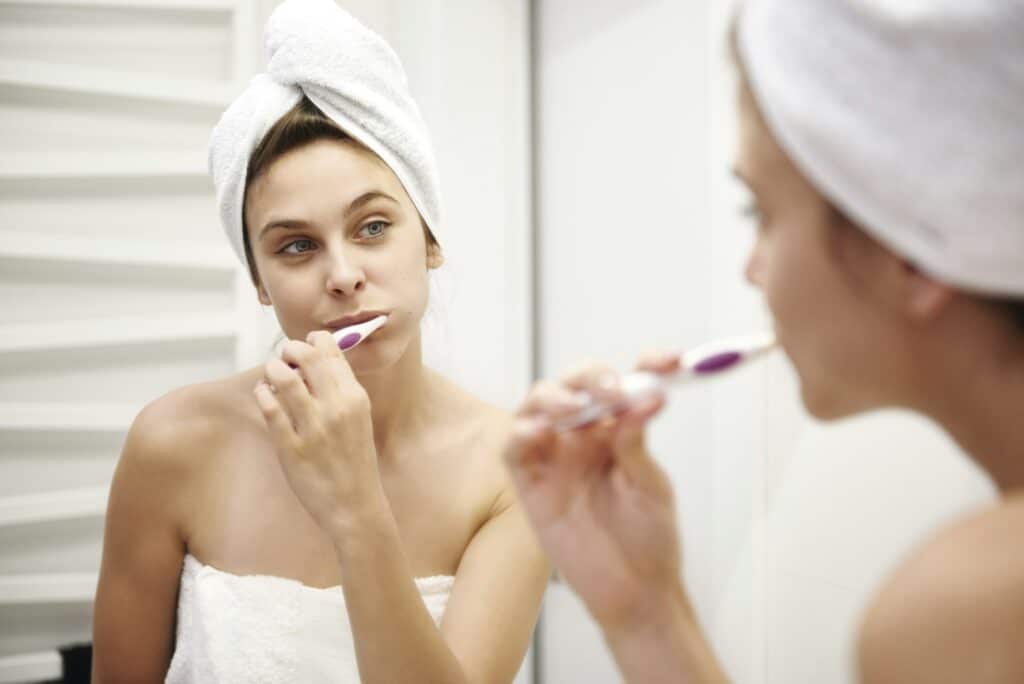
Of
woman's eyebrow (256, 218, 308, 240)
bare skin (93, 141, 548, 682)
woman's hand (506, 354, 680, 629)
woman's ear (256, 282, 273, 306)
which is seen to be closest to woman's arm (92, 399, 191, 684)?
bare skin (93, 141, 548, 682)

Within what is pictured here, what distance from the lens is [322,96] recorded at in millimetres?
880

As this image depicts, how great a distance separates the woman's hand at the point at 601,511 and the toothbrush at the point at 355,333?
11.6 inches

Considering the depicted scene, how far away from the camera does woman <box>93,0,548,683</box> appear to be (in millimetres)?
740

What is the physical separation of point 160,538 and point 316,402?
350 mm

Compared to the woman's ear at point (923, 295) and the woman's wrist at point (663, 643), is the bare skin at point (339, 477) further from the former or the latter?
the woman's ear at point (923, 295)

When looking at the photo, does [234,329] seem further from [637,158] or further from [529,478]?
[529,478]

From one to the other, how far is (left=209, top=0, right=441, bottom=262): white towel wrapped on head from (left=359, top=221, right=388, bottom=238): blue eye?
61 millimetres

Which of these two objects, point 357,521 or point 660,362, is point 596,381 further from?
point 357,521

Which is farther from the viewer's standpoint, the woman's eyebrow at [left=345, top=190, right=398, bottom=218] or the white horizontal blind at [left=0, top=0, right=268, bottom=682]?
the white horizontal blind at [left=0, top=0, right=268, bottom=682]

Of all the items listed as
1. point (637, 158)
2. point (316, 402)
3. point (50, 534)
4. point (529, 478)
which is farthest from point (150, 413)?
point (637, 158)

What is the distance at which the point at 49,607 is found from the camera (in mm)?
1303

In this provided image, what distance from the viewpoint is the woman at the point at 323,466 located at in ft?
2.43

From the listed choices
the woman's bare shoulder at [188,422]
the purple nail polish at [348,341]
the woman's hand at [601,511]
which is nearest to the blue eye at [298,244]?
the purple nail polish at [348,341]

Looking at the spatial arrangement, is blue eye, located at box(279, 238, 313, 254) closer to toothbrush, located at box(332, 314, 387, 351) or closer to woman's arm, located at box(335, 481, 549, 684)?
A: toothbrush, located at box(332, 314, 387, 351)
